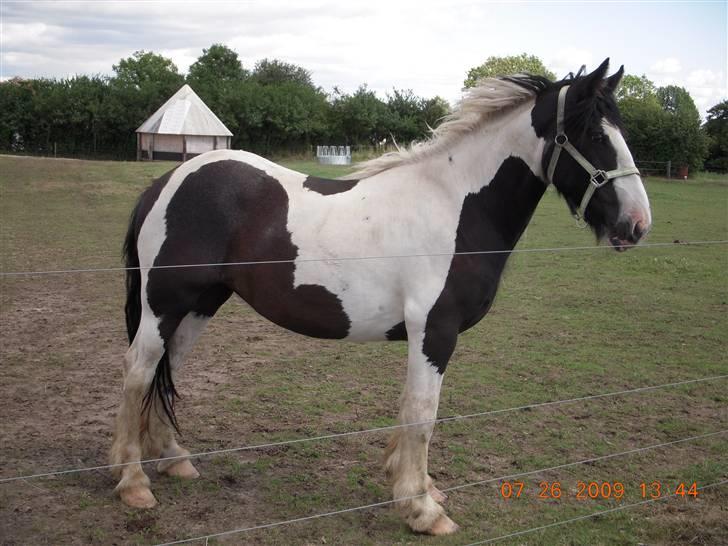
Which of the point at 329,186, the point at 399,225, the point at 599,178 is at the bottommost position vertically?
the point at 399,225

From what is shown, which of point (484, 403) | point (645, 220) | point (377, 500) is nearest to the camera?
point (645, 220)

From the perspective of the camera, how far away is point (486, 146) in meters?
3.87

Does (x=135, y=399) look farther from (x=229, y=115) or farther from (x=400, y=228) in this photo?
(x=229, y=115)

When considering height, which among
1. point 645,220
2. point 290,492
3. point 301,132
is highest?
point 301,132

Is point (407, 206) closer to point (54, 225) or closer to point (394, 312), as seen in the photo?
point (394, 312)

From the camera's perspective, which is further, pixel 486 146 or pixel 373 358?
pixel 373 358

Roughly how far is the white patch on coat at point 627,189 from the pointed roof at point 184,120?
114 ft

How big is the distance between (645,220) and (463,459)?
2179mm

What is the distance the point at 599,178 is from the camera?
3.52m

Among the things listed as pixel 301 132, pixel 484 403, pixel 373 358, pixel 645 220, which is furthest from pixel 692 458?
pixel 301 132

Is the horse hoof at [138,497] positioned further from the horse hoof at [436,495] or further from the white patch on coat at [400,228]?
the horse hoof at [436,495]

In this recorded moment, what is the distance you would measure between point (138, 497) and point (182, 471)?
452mm
